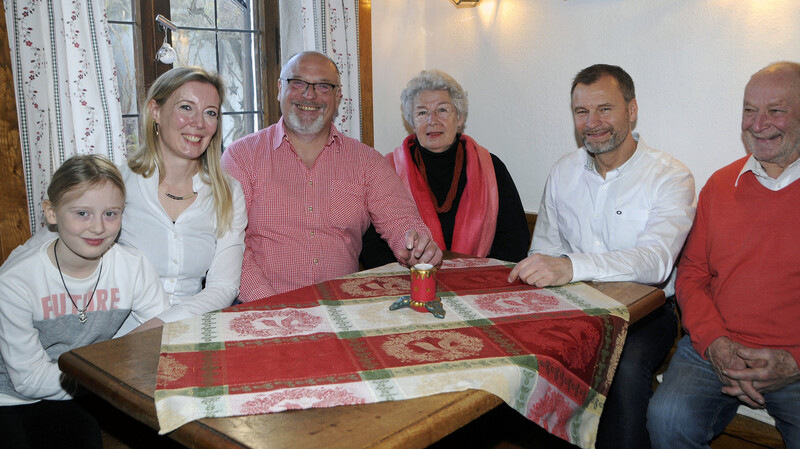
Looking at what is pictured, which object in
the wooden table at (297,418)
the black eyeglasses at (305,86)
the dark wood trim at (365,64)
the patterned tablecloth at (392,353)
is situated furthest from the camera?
the dark wood trim at (365,64)

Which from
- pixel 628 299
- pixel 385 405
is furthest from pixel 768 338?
pixel 385 405

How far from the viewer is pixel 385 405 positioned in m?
1.14

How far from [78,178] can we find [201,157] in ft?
1.76

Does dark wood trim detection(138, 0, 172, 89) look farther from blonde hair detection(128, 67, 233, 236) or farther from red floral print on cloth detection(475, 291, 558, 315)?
red floral print on cloth detection(475, 291, 558, 315)

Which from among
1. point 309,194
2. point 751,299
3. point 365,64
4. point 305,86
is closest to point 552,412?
point 751,299

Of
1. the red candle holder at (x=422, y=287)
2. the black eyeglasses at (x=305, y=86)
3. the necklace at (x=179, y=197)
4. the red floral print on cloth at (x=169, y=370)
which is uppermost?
the black eyeglasses at (x=305, y=86)

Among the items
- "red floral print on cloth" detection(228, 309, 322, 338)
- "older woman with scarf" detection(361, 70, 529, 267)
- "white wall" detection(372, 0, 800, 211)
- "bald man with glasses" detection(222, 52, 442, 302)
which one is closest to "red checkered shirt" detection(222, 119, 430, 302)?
"bald man with glasses" detection(222, 52, 442, 302)

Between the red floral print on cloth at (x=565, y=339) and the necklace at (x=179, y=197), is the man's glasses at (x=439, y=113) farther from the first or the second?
the red floral print on cloth at (x=565, y=339)

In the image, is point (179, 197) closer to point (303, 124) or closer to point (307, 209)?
point (307, 209)

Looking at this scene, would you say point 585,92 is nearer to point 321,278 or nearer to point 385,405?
point 321,278

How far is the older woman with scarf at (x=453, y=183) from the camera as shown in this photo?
9.73 ft

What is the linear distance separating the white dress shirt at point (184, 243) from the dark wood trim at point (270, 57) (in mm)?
1288

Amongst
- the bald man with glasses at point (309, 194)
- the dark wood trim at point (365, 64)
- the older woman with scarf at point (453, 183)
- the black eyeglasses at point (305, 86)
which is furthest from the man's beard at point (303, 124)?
the dark wood trim at point (365, 64)

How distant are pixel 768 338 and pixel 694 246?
1.33 feet
